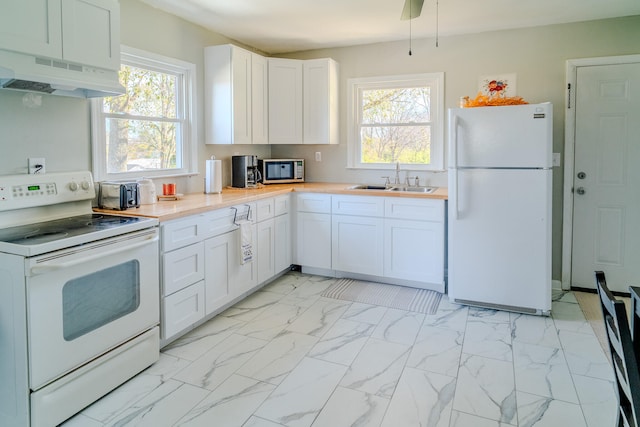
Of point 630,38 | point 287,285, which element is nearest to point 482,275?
point 287,285

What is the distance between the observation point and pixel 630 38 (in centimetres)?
347

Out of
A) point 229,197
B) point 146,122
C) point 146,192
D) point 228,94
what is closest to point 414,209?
point 229,197

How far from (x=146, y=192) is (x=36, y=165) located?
26.6 inches

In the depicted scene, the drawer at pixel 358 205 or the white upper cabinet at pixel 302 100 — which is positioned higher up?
the white upper cabinet at pixel 302 100

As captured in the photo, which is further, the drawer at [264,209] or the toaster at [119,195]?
the drawer at [264,209]

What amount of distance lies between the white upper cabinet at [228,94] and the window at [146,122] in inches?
6.9

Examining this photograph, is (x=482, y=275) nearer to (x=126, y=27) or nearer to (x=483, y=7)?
(x=483, y=7)

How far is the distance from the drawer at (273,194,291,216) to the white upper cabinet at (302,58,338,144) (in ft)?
2.43

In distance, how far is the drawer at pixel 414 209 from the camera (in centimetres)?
357

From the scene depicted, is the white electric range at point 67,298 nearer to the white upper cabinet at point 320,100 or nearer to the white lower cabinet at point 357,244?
the white lower cabinet at point 357,244

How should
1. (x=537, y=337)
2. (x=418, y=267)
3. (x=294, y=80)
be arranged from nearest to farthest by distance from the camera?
1. (x=537, y=337)
2. (x=418, y=267)
3. (x=294, y=80)

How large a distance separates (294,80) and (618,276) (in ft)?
11.5

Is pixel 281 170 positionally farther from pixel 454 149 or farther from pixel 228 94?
pixel 454 149

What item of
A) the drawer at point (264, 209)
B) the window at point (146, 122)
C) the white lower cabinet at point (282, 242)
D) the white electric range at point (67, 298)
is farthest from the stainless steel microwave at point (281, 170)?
→ the white electric range at point (67, 298)
